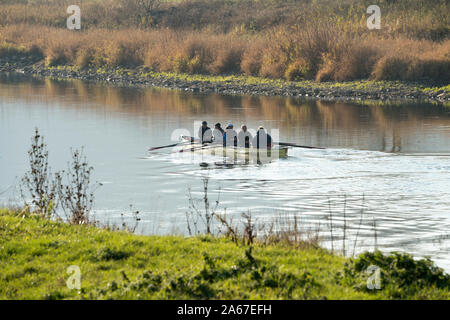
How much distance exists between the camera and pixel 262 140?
2448 cm

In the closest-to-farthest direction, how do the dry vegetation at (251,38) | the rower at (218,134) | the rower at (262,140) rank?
the rower at (262,140) → the rower at (218,134) → the dry vegetation at (251,38)

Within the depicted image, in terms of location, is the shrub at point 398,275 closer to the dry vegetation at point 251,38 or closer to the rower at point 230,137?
the rower at point 230,137

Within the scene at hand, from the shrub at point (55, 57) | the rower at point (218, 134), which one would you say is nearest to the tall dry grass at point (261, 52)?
the shrub at point (55, 57)

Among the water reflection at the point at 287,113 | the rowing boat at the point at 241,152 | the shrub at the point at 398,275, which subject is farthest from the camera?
the water reflection at the point at 287,113

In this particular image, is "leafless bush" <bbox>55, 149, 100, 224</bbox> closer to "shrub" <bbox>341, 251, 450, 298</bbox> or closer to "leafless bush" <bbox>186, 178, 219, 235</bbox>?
"leafless bush" <bbox>186, 178, 219, 235</bbox>

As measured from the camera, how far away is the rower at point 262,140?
24.4m

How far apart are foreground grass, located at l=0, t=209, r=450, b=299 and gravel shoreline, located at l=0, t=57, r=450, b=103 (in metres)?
34.7

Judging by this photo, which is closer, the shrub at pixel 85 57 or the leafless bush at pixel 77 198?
the leafless bush at pixel 77 198

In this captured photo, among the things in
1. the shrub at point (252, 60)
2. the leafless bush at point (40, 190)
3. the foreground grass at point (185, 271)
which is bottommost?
the foreground grass at point (185, 271)

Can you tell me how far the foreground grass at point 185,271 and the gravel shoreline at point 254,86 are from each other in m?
34.7

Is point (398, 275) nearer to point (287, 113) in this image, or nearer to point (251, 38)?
point (287, 113)

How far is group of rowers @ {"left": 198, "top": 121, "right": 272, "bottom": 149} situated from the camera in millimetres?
24453
